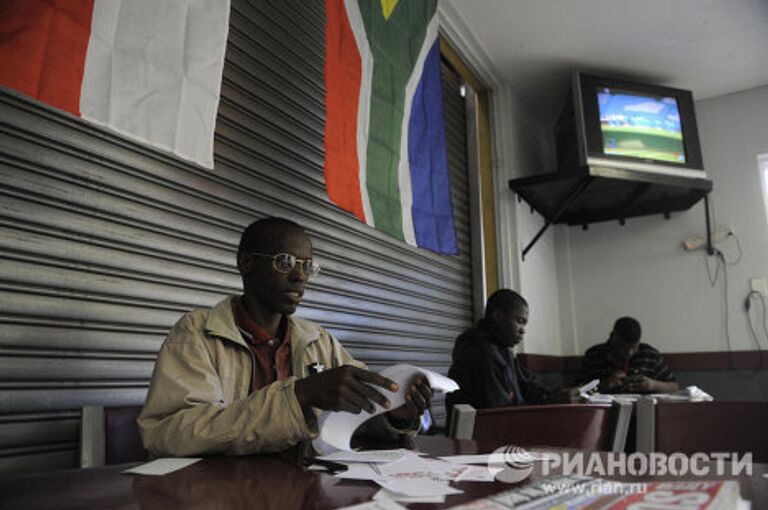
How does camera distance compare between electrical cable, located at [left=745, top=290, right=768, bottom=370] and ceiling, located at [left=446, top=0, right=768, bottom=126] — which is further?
electrical cable, located at [left=745, top=290, right=768, bottom=370]

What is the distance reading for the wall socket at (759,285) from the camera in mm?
4871

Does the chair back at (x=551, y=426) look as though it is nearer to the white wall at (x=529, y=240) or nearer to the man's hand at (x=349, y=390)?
the man's hand at (x=349, y=390)

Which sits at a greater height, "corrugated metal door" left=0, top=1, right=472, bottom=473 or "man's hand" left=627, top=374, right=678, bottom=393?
"corrugated metal door" left=0, top=1, right=472, bottom=473

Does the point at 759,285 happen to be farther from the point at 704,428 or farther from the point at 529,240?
the point at 704,428

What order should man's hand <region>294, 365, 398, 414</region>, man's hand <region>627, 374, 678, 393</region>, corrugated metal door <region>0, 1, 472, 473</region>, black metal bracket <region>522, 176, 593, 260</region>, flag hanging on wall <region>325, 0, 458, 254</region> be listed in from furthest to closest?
black metal bracket <region>522, 176, 593, 260</region> → man's hand <region>627, 374, 678, 393</region> → flag hanging on wall <region>325, 0, 458, 254</region> → corrugated metal door <region>0, 1, 472, 473</region> → man's hand <region>294, 365, 398, 414</region>

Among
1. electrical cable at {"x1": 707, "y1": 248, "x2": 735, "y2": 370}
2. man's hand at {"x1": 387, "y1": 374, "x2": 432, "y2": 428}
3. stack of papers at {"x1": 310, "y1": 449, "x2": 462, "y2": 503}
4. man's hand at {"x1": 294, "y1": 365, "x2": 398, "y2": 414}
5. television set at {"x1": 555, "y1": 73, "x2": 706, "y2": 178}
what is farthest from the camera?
electrical cable at {"x1": 707, "y1": 248, "x2": 735, "y2": 370}

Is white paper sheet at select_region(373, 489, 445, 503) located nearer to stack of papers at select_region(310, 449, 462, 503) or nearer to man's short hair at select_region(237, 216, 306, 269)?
stack of papers at select_region(310, 449, 462, 503)

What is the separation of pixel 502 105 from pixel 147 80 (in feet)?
12.9

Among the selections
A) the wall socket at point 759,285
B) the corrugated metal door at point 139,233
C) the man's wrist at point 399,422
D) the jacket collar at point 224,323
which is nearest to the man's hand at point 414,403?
the man's wrist at point 399,422

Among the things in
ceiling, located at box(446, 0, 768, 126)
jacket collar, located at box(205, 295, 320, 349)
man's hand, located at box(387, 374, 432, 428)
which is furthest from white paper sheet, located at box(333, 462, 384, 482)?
ceiling, located at box(446, 0, 768, 126)

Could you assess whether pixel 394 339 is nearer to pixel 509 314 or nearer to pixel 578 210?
pixel 509 314

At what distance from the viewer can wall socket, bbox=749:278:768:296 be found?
4871mm

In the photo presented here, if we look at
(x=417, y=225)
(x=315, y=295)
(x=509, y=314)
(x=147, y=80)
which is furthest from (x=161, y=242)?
(x=509, y=314)

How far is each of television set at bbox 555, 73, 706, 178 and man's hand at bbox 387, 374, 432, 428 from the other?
139 inches
